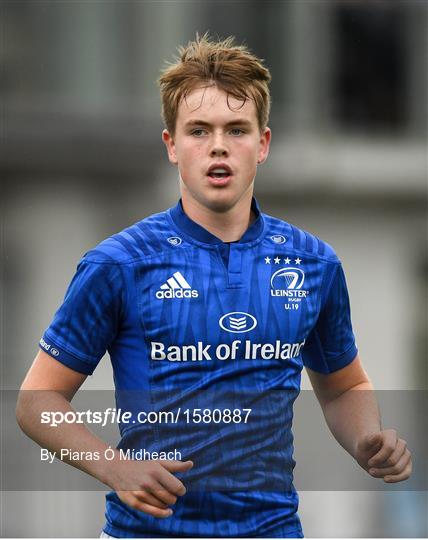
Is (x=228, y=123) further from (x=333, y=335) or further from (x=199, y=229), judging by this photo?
(x=333, y=335)

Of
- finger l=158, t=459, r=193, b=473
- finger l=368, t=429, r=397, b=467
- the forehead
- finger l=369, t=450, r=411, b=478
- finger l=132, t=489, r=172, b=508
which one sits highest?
the forehead

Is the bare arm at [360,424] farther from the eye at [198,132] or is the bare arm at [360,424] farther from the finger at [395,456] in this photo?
the eye at [198,132]

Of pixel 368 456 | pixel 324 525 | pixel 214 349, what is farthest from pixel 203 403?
pixel 324 525

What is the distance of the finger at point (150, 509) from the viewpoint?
144 inches

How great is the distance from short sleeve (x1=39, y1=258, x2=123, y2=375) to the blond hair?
1.53ft

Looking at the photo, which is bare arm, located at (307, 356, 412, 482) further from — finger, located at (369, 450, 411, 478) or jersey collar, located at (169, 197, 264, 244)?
jersey collar, located at (169, 197, 264, 244)

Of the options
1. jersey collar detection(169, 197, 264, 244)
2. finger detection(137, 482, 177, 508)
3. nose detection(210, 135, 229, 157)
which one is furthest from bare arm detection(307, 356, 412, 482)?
nose detection(210, 135, 229, 157)

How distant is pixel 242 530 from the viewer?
12.6 feet

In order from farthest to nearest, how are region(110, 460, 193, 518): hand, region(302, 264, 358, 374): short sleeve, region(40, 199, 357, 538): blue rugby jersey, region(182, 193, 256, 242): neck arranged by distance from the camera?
region(302, 264, 358, 374): short sleeve < region(182, 193, 256, 242): neck < region(40, 199, 357, 538): blue rugby jersey < region(110, 460, 193, 518): hand

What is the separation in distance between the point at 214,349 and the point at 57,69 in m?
6.64

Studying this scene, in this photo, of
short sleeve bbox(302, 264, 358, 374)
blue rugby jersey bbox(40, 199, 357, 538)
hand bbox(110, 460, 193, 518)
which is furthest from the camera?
short sleeve bbox(302, 264, 358, 374)

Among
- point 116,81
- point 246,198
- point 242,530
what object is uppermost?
point 116,81

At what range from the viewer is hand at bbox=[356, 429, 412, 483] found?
3939 millimetres

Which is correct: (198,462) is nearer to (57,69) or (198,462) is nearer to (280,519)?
(280,519)
